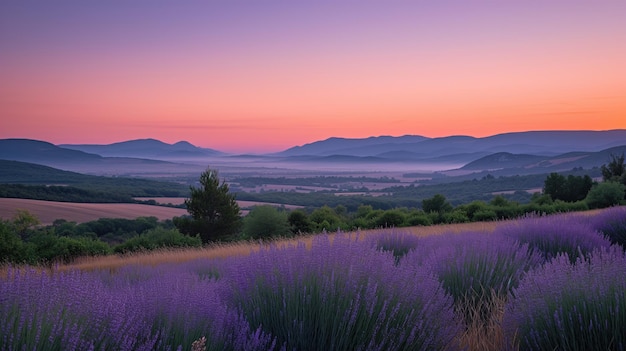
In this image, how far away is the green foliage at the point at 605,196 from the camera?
37.2 metres

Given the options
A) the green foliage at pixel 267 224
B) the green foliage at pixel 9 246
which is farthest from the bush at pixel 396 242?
the green foliage at pixel 267 224

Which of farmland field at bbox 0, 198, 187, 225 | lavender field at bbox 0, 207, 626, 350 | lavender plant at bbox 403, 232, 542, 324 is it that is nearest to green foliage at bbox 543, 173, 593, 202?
farmland field at bbox 0, 198, 187, 225

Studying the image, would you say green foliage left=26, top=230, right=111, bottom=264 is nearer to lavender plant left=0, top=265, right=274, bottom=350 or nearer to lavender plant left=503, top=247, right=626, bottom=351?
lavender plant left=0, top=265, right=274, bottom=350

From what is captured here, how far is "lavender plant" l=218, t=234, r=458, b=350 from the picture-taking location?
3.32 metres

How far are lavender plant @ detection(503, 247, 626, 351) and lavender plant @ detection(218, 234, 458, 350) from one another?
60 cm

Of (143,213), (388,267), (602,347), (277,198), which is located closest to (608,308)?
(602,347)

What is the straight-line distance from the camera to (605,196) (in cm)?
3762

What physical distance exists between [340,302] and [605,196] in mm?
40096

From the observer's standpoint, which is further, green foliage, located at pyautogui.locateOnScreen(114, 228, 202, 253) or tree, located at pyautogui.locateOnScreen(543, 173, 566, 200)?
tree, located at pyautogui.locateOnScreen(543, 173, 566, 200)

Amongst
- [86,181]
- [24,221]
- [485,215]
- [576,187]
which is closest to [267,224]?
[485,215]

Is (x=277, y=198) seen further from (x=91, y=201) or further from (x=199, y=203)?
(x=199, y=203)

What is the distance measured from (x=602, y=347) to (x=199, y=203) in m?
47.4

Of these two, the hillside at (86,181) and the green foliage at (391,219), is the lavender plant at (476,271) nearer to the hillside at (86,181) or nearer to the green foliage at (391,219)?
the green foliage at (391,219)

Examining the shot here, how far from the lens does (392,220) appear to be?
37.3 metres
